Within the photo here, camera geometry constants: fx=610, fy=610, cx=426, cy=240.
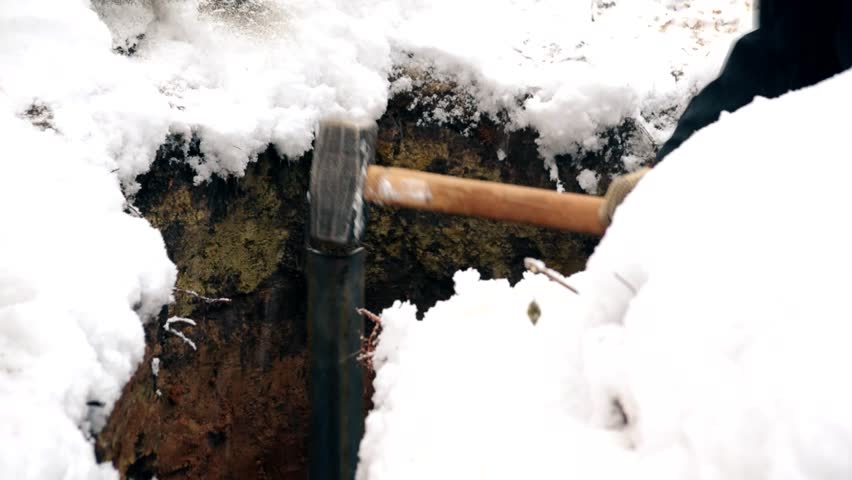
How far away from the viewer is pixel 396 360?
1.11 metres

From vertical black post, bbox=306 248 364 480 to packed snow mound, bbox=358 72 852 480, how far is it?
1.87ft

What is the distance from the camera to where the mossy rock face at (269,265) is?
2049 millimetres

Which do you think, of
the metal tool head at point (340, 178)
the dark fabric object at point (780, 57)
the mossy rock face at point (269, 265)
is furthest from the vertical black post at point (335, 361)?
the dark fabric object at point (780, 57)

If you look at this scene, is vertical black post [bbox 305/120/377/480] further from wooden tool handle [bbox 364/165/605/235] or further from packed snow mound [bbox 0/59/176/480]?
packed snow mound [bbox 0/59/176/480]

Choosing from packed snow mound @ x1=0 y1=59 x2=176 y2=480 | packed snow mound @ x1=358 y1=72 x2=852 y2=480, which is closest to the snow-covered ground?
packed snow mound @ x1=0 y1=59 x2=176 y2=480

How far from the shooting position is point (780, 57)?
3.88 feet

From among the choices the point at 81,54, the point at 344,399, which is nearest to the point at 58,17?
the point at 81,54

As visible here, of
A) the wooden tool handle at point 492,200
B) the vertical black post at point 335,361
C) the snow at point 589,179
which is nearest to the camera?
the wooden tool handle at point 492,200

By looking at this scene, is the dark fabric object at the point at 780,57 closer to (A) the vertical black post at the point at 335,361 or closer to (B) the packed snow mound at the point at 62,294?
(A) the vertical black post at the point at 335,361

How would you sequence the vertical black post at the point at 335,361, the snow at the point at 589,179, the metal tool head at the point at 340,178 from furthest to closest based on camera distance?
the snow at the point at 589,179, the vertical black post at the point at 335,361, the metal tool head at the point at 340,178

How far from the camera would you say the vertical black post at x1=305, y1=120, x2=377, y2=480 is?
4.59 ft

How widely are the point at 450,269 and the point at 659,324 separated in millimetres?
2139

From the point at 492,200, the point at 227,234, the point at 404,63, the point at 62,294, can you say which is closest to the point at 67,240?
the point at 62,294

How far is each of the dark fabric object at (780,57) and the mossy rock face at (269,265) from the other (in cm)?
125
